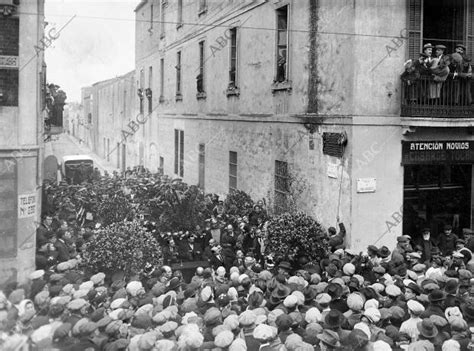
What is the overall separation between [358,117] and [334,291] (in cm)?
505

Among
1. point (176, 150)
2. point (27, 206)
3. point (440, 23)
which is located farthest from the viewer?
point (176, 150)

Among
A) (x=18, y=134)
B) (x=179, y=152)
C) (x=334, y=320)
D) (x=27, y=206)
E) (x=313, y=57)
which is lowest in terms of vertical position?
(x=334, y=320)

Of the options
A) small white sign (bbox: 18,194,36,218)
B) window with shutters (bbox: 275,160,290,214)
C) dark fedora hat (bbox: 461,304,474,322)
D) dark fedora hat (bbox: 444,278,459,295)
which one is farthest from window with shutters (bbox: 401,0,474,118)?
small white sign (bbox: 18,194,36,218)

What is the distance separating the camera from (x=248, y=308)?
24.7 feet

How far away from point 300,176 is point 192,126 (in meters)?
9.43

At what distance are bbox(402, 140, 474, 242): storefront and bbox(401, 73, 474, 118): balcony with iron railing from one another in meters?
0.66

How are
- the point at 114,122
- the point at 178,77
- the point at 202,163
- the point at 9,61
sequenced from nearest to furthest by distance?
the point at 9,61
the point at 202,163
the point at 178,77
the point at 114,122

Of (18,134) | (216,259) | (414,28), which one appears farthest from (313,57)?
(18,134)

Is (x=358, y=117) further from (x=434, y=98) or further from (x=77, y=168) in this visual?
(x=77, y=168)

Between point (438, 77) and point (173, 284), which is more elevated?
point (438, 77)

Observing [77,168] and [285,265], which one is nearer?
[285,265]

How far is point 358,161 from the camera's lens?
1164cm

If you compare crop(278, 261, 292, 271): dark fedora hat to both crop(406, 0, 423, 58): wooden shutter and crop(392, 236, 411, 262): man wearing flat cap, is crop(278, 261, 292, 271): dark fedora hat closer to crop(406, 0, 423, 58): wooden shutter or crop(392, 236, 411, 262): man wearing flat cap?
crop(392, 236, 411, 262): man wearing flat cap

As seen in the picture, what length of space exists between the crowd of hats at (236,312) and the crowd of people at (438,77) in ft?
14.6
